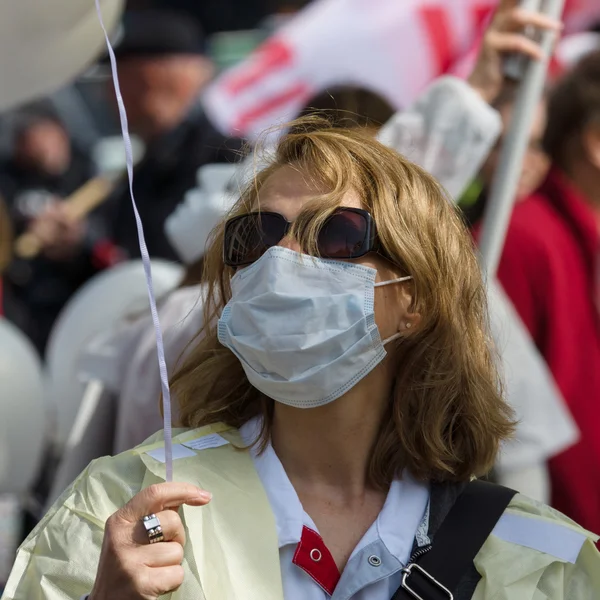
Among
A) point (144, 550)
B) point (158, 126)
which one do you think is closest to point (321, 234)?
point (144, 550)

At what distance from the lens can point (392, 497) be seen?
5.94 feet

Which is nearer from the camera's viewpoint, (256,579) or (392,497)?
(256,579)

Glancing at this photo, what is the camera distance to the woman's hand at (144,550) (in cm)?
144

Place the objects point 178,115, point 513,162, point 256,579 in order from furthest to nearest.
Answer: point 178,115 < point 513,162 < point 256,579

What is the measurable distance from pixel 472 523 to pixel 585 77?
6.62ft

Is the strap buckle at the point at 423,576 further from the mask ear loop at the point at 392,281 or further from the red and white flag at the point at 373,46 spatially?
the red and white flag at the point at 373,46

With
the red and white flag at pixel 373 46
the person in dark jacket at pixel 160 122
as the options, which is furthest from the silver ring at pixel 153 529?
the person in dark jacket at pixel 160 122

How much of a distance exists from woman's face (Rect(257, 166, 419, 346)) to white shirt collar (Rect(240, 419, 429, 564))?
0.27m

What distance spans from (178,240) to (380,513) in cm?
144

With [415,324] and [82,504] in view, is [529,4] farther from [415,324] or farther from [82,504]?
[82,504]

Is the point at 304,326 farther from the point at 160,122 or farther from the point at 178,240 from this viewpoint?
the point at 160,122

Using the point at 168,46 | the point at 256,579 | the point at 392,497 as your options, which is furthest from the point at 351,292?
the point at 168,46

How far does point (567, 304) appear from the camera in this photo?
120 inches

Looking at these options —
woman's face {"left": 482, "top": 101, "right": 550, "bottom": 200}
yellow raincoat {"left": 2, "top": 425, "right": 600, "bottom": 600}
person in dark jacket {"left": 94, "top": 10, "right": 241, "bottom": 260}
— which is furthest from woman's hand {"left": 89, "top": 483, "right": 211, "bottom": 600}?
person in dark jacket {"left": 94, "top": 10, "right": 241, "bottom": 260}
